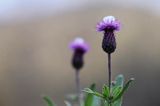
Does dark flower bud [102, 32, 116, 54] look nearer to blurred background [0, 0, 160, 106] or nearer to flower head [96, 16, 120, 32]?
flower head [96, 16, 120, 32]

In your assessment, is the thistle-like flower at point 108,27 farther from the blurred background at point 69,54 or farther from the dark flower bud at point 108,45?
the blurred background at point 69,54

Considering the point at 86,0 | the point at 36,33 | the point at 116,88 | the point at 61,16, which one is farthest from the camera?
the point at 86,0

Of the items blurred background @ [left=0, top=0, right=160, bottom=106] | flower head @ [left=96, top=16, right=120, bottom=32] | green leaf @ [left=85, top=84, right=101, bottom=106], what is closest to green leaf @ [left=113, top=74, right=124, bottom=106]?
green leaf @ [left=85, top=84, right=101, bottom=106]

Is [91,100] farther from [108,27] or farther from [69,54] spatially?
[69,54]

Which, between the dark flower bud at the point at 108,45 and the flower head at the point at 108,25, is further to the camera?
the flower head at the point at 108,25

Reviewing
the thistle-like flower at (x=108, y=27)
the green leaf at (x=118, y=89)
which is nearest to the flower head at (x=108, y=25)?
the thistle-like flower at (x=108, y=27)

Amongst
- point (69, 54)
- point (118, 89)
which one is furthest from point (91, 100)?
point (69, 54)

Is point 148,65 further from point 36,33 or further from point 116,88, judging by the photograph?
point 116,88

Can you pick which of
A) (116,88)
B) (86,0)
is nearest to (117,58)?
(86,0)
